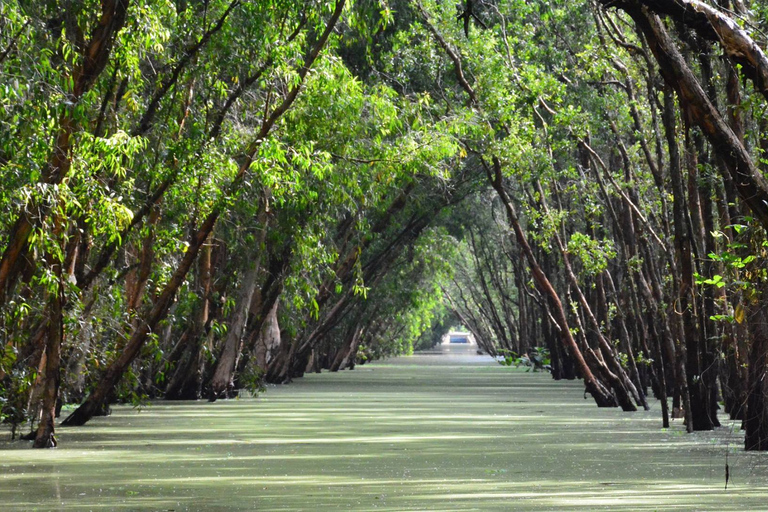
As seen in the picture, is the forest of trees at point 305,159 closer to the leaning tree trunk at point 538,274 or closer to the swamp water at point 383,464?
the leaning tree trunk at point 538,274

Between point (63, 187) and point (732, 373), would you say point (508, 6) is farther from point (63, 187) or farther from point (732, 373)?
point (63, 187)

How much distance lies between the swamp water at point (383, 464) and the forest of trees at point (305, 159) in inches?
28.3

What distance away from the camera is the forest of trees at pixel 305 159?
10.2m

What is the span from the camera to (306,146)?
1468cm

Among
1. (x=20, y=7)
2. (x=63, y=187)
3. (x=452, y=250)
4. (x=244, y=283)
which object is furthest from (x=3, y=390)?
(x=452, y=250)

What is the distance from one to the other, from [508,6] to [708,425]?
8.55 m

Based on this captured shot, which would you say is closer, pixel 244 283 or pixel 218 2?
pixel 218 2

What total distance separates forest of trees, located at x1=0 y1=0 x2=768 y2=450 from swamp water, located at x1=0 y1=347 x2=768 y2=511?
718 mm

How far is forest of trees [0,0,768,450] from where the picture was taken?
1023 cm

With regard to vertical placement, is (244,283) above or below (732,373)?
above

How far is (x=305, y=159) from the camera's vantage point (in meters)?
14.6

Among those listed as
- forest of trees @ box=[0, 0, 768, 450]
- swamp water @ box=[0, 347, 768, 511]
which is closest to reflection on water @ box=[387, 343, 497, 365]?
forest of trees @ box=[0, 0, 768, 450]

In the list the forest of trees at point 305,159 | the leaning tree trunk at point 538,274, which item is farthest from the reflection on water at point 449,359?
the leaning tree trunk at point 538,274

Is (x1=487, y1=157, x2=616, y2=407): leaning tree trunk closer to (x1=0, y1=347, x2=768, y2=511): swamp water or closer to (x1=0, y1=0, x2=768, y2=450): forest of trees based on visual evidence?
(x1=0, y1=0, x2=768, y2=450): forest of trees
